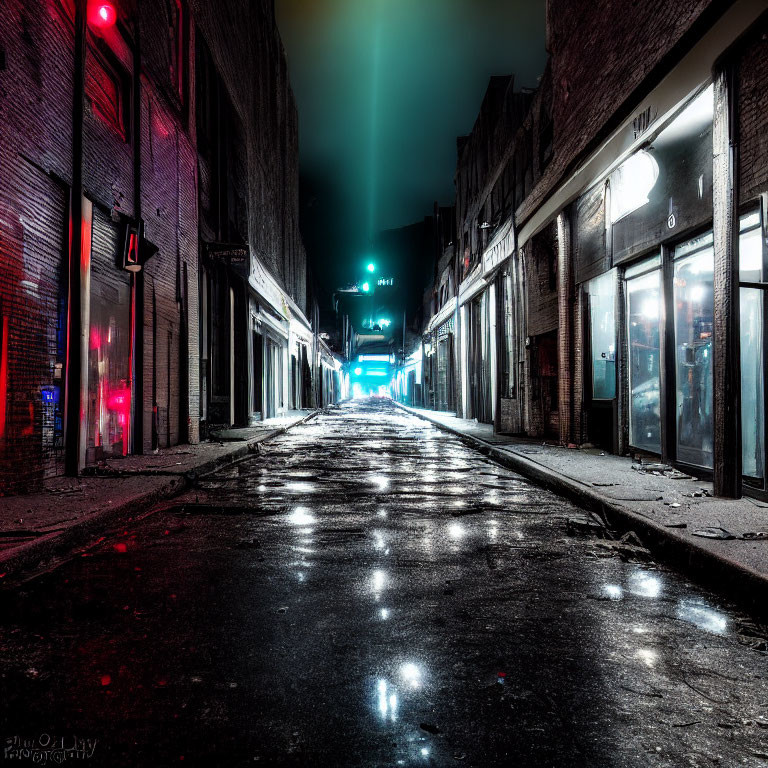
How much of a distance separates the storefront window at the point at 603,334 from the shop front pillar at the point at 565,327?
66 centimetres

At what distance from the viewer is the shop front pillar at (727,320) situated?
5.82 metres

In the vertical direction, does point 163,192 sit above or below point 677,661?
above

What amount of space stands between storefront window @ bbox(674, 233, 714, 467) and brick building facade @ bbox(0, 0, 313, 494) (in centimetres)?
868

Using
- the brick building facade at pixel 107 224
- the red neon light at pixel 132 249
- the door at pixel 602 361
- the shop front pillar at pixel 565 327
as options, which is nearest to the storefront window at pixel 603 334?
the door at pixel 602 361

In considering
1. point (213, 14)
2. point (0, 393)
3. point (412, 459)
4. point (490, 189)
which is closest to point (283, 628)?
point (0, 393)

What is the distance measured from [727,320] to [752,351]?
4.08ft

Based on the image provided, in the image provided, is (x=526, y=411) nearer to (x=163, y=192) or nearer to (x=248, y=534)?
(x=163, y=192)

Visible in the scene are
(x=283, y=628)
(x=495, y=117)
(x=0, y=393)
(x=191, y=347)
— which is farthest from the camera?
(x=495, y=117)

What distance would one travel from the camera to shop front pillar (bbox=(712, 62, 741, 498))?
19.1ft

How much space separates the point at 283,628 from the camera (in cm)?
293

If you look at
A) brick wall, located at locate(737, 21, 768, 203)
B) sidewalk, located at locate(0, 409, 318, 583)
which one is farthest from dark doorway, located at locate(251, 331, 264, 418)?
brick wall, located at locate(737, 21, 768, 203)

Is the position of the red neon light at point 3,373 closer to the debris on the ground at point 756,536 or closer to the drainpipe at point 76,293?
the drainpipe at point 76,293

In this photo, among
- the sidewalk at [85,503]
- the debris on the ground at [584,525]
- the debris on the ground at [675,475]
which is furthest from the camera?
the debris on the ground at [675,475]

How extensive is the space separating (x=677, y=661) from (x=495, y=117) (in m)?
21.3
